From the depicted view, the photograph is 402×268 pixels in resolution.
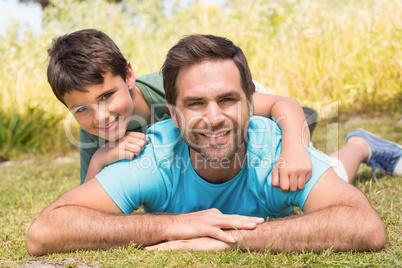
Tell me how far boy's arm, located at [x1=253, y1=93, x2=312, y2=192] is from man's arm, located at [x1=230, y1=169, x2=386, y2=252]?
0.81ft

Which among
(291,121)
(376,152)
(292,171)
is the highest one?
(291,121)

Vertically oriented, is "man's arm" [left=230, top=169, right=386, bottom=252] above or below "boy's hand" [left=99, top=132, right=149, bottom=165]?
below

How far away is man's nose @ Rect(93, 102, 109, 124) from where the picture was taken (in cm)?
310

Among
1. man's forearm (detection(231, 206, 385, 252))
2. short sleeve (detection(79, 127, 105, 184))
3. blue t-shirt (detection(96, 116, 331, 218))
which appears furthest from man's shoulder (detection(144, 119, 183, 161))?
man's forearm (detection(231, 206, 385, 252))

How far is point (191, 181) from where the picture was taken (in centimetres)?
297

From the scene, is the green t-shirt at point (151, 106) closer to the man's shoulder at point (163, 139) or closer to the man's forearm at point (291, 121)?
the man's shoulder at point (163, 139)

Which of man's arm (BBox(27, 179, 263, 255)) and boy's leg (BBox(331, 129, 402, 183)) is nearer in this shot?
man's arm (BBox(27, 179, 263, 255))

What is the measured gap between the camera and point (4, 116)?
7301 mm

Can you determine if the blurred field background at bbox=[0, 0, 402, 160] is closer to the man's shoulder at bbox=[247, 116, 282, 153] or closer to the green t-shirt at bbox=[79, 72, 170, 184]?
the green t-shirt at bbox=[79, 72, 170, 184]

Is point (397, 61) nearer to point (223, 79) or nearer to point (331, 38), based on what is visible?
point (331, 38)

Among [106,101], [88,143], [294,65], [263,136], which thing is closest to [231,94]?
[263,136]

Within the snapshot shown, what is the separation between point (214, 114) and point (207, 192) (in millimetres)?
580

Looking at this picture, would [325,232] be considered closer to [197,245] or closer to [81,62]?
[197,245]

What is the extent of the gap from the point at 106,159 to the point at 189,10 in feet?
31.6
